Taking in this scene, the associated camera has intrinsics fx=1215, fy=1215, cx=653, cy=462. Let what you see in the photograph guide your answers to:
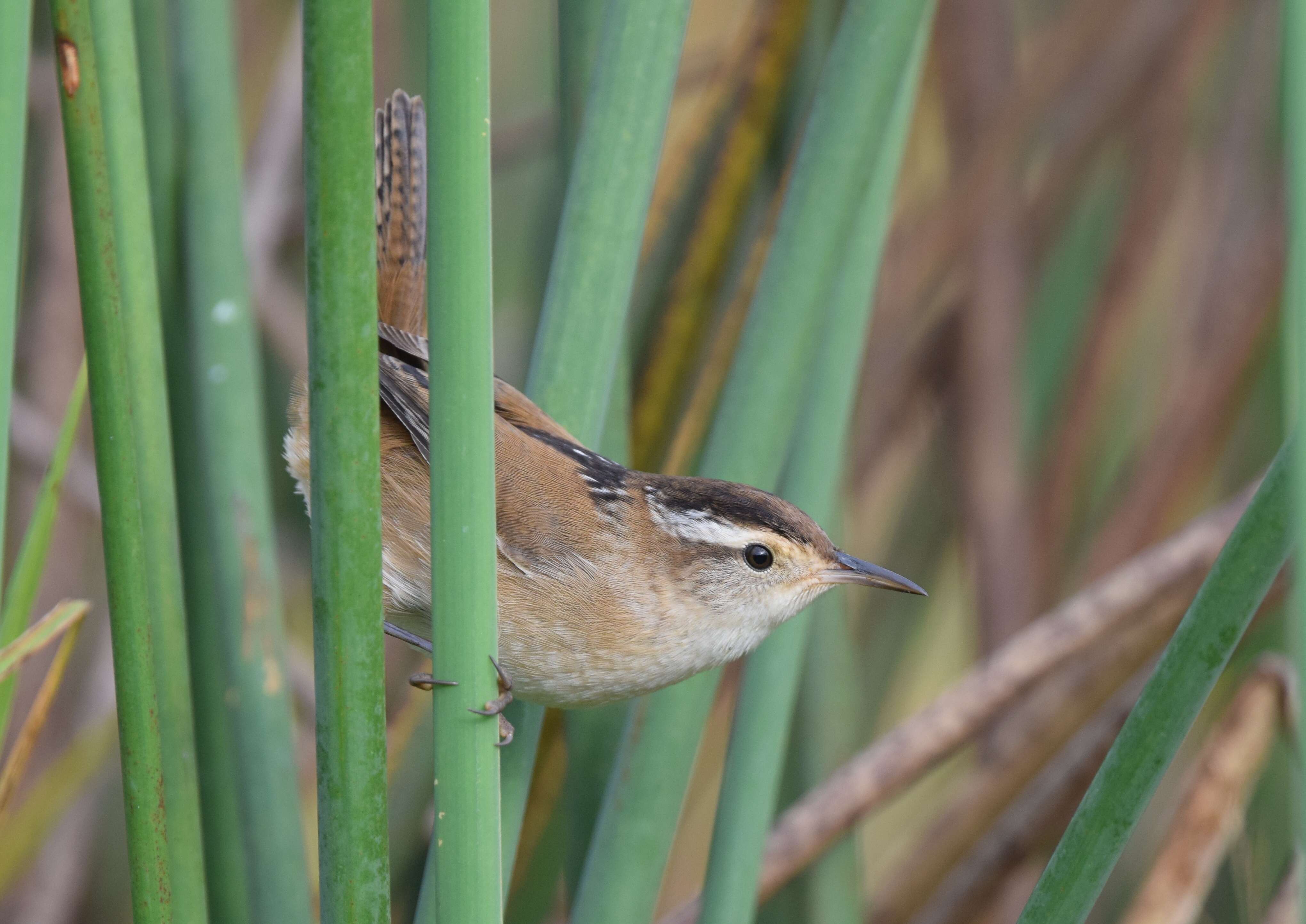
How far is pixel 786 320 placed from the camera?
1.29 metres

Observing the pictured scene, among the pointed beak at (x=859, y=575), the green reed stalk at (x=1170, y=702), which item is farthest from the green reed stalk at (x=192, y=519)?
the green reed stalk at (x=1170, y=702)

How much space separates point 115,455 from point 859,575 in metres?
0.91

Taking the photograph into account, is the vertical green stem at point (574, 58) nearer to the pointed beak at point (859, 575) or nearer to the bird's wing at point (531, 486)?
the bird's wing at point (531, 486)

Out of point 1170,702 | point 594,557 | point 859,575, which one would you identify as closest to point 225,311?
point 594,557

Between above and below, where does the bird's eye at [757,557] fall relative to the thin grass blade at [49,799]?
above

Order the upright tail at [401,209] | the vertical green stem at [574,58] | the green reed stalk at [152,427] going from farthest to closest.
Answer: the upright tail at [401,209], the vertical green stem at [574,58], the green reed stalk at [152,427]

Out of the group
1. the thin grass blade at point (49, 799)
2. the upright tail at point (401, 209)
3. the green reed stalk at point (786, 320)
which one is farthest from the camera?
the thin grass blade at point (49, 799)

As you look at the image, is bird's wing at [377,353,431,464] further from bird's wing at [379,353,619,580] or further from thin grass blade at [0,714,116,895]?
thin grass blade at [0,714,116,895]

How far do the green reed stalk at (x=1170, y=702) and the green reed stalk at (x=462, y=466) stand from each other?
0.47m

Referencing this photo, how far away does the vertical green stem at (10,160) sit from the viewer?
3.04 ft

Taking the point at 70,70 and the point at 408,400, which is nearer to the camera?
the point at 70,70

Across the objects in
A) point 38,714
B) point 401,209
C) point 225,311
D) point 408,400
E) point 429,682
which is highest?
point 401,209

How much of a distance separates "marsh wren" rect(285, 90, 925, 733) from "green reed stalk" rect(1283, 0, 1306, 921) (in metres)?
0.71

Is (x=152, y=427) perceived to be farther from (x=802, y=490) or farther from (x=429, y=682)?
(x=802, y=490)
